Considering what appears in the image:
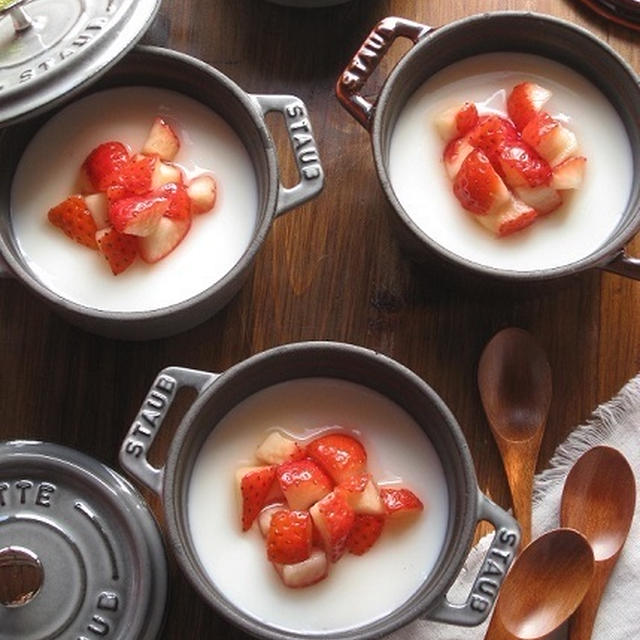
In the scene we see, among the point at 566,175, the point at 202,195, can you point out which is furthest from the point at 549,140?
the point at 202,195

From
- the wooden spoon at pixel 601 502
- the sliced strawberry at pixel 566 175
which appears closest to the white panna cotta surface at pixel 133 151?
the sliced strawberry at pixel 566 175

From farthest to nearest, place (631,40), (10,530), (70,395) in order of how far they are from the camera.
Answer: (631,40)
(70,395)
(10,530)

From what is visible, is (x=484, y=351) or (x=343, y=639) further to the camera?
(x=484, y=351)

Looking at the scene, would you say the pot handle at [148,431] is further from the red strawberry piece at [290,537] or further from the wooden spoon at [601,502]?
the wooden spoon at [601,502]

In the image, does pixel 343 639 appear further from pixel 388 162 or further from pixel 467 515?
pixel 388 162

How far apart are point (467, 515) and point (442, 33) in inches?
22.0

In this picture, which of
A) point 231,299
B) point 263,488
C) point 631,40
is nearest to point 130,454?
point 263,488

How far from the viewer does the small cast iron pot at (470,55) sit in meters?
1.46

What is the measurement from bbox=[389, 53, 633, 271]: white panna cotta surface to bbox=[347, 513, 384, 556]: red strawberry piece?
324 millimetres

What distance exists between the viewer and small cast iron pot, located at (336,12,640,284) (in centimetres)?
146

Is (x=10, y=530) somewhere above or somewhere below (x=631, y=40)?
below

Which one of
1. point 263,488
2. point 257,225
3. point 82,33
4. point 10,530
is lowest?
point 10,530

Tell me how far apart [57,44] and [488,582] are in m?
0.71

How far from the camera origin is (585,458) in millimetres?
1532
